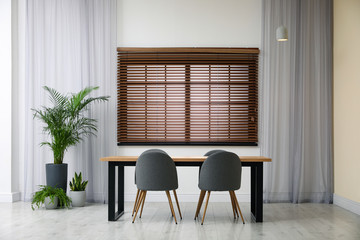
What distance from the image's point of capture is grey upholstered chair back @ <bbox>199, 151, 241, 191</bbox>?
4.85 m

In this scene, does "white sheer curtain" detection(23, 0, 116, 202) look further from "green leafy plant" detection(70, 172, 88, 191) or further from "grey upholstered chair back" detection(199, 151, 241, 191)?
"grey upholstered chair back" detection(199, 151, 241, 191)

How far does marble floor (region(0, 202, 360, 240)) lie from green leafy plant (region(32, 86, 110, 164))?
0.91 m


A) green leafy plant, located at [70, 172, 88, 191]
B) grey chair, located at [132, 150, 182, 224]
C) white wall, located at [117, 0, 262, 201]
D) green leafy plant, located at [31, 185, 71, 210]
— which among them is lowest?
green leafy plant, located at [31, 185, 71, 210]

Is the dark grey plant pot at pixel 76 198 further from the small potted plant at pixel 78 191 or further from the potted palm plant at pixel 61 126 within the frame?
the potted palm plant at pixel 61 126

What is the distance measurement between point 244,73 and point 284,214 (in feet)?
7.23

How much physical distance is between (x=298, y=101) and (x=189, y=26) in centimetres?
200

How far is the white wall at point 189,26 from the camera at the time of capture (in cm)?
672

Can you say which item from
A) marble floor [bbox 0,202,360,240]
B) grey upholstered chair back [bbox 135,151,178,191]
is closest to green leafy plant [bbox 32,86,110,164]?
marble floor [bbox 0,202,360,240]

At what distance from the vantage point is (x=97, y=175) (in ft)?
21.5
